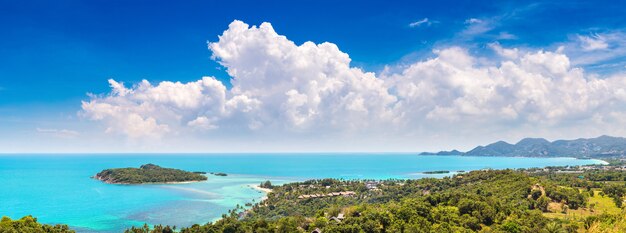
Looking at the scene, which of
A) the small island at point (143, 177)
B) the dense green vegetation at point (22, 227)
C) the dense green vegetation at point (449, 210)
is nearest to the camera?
the dense green vegetation at point (22, 227)

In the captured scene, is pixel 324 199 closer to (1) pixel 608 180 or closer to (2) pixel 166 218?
(2) pixel 166 218

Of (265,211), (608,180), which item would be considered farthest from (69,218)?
(608,180)

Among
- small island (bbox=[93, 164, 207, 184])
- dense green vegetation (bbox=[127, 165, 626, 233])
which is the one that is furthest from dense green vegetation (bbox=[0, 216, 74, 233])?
small island (bbox=[93, 164, 207, 184])

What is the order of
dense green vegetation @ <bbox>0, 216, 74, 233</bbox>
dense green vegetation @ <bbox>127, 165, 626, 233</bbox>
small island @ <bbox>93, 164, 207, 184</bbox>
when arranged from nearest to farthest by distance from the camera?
dense green vegetation @ <bbox>0, 216, 74, 233</bbox>, dense green vegetation @ <bbox>127, 165, 626, 233</bbox>, small island @ <bbox>93, 164, 207, 184</bbox>

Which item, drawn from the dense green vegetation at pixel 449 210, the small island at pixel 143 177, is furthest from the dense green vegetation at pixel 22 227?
the small island at pixel 143 177

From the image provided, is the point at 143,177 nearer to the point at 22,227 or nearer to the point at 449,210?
the point at 22,227

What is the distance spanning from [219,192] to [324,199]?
33.3 m

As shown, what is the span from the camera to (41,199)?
85.7 m

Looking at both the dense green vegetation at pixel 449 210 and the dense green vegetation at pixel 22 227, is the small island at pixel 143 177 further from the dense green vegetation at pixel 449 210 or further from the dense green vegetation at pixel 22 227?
the dense green vegetation at pixel 22 227

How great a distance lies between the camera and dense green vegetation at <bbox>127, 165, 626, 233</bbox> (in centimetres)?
3447

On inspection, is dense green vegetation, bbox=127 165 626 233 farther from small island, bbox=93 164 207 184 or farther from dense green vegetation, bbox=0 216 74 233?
small island, bbox=93 164 207 184

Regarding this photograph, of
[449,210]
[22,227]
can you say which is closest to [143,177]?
[22,227]

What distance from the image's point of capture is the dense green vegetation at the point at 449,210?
1357 inches

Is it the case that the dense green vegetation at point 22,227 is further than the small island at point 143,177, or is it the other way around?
the small island at point 143,177
